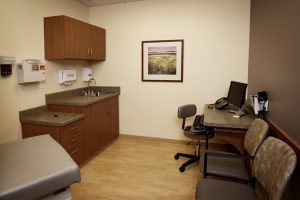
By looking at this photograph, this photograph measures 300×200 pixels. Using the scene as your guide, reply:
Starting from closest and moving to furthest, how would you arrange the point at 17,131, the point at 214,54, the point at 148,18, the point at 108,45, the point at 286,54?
the point at 286,54
the point at 17,131
the point at 214,54
the point at 148,18
the point at 108,45

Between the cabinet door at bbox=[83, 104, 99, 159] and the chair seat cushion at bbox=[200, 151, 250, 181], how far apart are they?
5.89ft

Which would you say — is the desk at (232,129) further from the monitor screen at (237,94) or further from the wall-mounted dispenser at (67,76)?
the wall-mounted dispenser at (67,76)

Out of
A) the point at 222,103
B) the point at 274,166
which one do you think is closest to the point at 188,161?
the point at 222,103

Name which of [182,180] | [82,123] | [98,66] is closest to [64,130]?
[82,123]

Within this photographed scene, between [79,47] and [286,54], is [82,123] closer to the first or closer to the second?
[79,47]

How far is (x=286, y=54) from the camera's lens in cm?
188

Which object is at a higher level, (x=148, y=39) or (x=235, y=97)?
(x=148, y=39)

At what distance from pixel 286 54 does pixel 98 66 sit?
11.0 ft

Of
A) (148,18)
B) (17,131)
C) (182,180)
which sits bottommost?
(182,180)

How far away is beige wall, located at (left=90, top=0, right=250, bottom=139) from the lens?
11.6 feet

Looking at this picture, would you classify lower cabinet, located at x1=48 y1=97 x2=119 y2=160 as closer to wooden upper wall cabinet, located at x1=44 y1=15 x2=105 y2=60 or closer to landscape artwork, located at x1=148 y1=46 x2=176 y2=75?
wooden upper wall cabinet, located at x1=44 y1=15 x2=105 y2=60

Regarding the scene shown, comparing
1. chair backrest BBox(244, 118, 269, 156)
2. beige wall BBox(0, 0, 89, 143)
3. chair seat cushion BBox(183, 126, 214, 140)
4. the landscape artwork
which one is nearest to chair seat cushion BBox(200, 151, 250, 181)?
chair backrest BBox(244, 118, 269, 156)

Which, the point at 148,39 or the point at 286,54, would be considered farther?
the point at 148,39

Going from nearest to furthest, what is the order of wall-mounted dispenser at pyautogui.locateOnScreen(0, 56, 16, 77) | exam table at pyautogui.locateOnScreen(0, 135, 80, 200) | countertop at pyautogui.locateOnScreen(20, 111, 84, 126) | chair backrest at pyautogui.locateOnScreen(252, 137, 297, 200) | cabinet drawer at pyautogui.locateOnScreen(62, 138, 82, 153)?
exam table at pyautogui.locateOnScreen(0, 135, 80, 200), chair backrest at pyautogui.locateOnScreen(252, 137, 297, 200), wall-mounted dispenser at pyautogui.locateOnScreen(0, 56, 16, 77), countertop at pyautogui.locateOnScreen(20, 111, 84, 126), cabinet drawer at pyautogui.locateOnScreen(62, 138, 82, 153)
